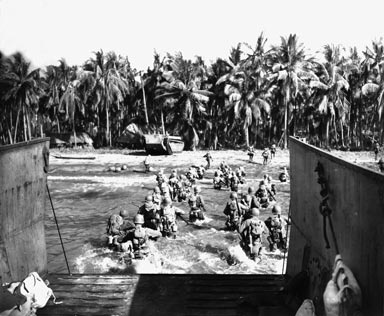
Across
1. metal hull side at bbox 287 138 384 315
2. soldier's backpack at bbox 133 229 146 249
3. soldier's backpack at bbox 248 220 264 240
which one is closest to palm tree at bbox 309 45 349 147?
soldier's backpack at bbox 248 220 264 240

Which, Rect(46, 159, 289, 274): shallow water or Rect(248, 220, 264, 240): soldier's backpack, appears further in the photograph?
Rect(46, 159, 289, 274): shallow water

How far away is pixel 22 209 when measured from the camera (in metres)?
5.95

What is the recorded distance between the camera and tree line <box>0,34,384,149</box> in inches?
1730

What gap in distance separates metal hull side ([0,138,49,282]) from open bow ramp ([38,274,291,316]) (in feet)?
1.92

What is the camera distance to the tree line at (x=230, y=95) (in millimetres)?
43950

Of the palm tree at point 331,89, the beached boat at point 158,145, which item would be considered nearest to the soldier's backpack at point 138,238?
the beached boat at point 158,145

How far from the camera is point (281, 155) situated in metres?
37.6

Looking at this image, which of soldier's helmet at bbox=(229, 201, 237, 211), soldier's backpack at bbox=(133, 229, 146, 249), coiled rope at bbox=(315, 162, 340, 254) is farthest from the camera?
soldier's helmet at bbox=(229, 201, 237, 211)

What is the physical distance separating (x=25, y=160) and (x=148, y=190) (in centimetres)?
1868

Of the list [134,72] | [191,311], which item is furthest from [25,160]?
[134,72]

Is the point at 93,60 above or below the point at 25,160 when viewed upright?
above

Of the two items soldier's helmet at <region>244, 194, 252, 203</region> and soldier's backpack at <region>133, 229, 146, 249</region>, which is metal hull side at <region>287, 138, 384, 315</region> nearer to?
soldier's backpack at <region>133, 229, 146, 249</region>

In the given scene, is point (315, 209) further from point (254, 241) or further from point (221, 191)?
point (221, 191)

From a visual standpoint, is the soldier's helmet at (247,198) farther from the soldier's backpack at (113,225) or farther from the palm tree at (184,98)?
the palm tree at (184,98)
